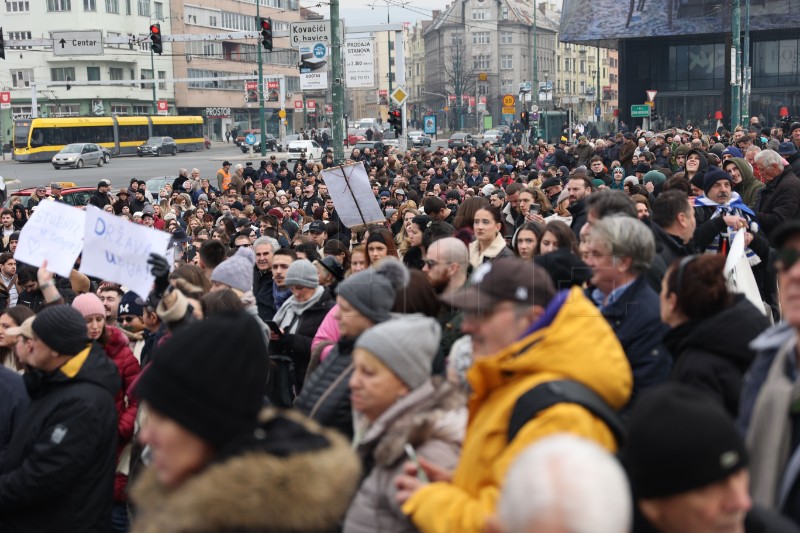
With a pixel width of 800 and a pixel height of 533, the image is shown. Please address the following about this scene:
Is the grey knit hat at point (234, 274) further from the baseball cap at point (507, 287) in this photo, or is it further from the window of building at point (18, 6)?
the window of building at point (18, 6)

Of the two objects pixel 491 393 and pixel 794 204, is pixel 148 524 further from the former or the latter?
pixel 794 204

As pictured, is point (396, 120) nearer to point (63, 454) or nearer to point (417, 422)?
point (63, 454)

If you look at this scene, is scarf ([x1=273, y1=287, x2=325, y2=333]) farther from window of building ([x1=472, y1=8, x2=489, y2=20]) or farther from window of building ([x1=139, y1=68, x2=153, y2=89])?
window of building ([x1=472, y1=8, x2=489, y2=20])

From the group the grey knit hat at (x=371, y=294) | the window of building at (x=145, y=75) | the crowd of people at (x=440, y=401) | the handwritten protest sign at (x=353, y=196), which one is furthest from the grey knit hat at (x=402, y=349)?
the window of building at (x=145, y=75)

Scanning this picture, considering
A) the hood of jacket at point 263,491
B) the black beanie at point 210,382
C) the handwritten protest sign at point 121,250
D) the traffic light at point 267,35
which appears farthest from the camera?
the traffic light at point 267,35

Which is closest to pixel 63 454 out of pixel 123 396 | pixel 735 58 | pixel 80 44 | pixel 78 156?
pixel 123 396

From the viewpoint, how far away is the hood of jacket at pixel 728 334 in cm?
387

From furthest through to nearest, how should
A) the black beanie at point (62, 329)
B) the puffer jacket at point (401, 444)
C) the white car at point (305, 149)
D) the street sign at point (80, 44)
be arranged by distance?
the white car at point (305, 149) < the street sign at point (80, 44) < the black beanie at point (62, 329) < the puffer jacket at point (401, 444)

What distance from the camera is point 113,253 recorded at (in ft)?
20.7

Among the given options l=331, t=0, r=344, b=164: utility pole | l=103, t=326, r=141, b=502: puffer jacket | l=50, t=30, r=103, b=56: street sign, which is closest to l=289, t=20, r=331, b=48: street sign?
l=331, t=0, r=344, b=164: utility pole

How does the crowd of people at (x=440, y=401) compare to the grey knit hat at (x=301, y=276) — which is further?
the grey knit hat at (x=301, y=276)

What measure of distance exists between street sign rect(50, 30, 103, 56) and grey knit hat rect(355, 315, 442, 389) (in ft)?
124

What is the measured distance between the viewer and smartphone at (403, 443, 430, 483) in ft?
11.5

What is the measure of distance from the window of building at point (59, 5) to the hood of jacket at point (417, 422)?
87.8 meters
